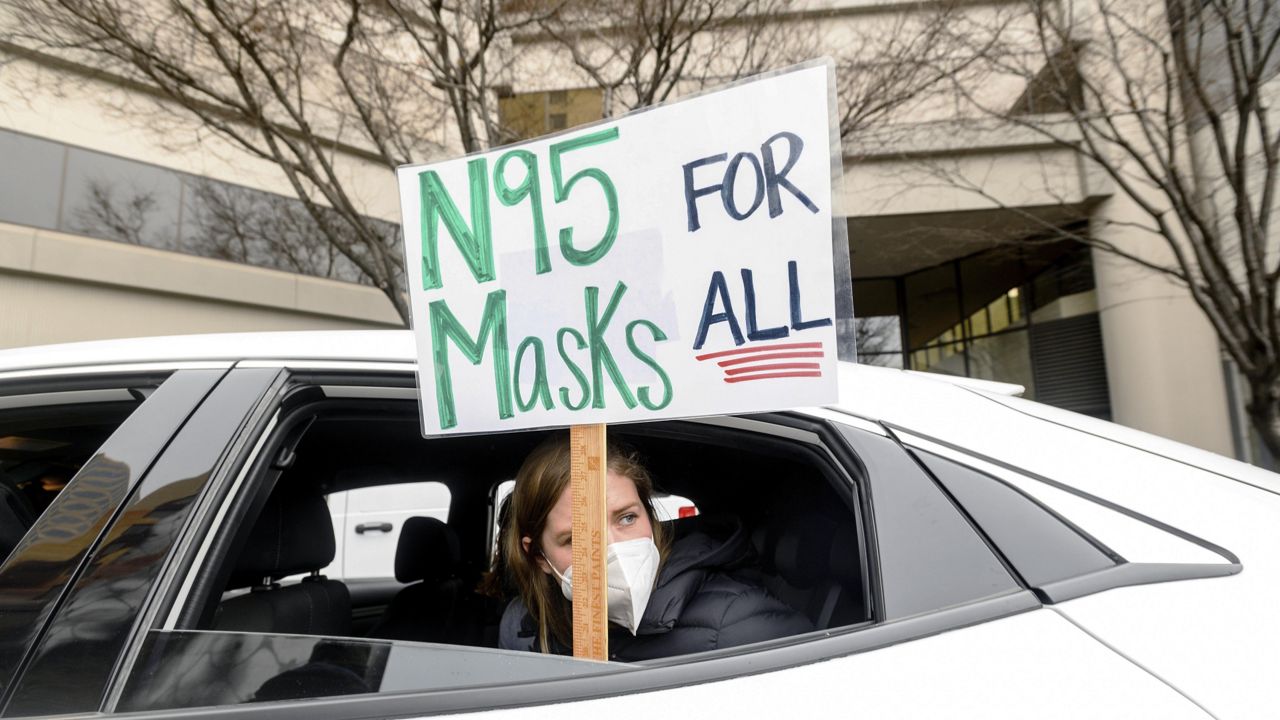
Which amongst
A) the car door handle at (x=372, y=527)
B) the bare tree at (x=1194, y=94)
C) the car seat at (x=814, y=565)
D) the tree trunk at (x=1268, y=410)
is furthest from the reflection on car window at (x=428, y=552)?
the tree trunk at (x=1268, y=410)

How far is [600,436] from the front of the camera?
4.17ft

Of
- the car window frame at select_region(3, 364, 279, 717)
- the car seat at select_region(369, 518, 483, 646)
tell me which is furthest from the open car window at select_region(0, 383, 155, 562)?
Answer: the car seat at select_region(369, 518, 483, 646)

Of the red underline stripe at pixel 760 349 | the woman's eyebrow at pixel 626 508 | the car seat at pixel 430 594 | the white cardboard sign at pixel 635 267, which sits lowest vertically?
the car seat at pixel 430 594

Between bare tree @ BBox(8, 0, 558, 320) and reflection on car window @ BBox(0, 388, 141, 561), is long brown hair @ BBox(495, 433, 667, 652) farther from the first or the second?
bare tree @ BBox(8, 0, 558, 320)

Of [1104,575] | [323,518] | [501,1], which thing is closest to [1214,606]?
[1104,575]

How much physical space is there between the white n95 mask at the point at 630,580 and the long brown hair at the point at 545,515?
141 mm

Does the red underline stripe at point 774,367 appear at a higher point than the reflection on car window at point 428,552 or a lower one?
higher

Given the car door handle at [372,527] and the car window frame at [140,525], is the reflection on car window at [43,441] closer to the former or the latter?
the car window frame at [140,525]

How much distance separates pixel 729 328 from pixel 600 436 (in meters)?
0.28

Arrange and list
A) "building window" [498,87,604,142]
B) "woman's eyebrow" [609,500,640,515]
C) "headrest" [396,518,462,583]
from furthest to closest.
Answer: "building window" [498,87,604,142] → "headrest" [396,518,462,583] → "woman's eyebrow" [609,500,640,515]

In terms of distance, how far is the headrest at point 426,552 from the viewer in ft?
9.88

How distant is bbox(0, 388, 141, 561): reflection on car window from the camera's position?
1.53 meters

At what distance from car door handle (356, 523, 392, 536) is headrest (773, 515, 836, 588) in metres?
4.82

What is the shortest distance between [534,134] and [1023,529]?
6.54 metres
